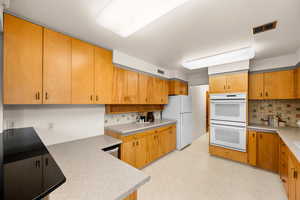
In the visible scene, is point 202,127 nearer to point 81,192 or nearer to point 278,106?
point 278,106

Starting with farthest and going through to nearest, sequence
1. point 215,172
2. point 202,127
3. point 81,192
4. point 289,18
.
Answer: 1. point 202,127
2. point 215,172
3. point 289,18
4. point 81,192

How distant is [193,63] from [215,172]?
2.24 meters

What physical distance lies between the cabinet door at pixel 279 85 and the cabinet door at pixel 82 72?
11.5 ft

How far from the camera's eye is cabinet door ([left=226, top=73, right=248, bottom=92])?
104 inches

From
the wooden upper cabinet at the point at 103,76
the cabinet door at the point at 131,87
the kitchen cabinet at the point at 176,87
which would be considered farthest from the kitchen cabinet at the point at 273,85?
the wooden upper cabinet at the point at 103,76

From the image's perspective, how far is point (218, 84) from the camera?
9.71 ft

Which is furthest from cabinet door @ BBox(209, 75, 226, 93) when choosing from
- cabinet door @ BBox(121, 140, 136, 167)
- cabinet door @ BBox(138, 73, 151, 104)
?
cabinet door @ BBox(121, 140, 136, 167)

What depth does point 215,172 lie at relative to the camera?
2.42 m

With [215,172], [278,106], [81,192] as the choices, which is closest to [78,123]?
[81,192]

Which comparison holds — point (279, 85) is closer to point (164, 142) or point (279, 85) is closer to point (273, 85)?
point (273, 85)

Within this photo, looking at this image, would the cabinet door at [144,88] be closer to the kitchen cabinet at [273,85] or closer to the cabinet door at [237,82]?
the cabinet door at [237,82]

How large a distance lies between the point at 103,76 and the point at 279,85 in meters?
3.47

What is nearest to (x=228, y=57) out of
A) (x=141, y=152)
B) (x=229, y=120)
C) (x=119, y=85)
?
(x=229, y=120)

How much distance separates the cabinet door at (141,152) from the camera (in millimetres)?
2398
